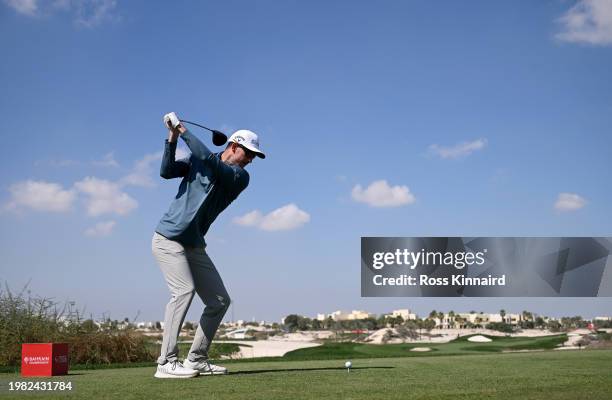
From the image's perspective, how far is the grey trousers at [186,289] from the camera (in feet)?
23.5

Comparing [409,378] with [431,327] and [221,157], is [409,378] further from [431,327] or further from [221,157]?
[431,327]

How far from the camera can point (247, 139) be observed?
7.42 m

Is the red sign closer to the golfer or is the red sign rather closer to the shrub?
the golfer

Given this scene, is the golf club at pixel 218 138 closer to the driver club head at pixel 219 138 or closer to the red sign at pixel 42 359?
the driver club head at pixel 219 138

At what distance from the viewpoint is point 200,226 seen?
7414mm

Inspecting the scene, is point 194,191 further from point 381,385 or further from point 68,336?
point 68,336

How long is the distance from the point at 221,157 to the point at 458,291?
1975 centimetres

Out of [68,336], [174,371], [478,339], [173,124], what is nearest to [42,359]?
[174,371]

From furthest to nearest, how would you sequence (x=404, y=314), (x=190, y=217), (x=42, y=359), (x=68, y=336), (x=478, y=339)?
(x=404, y=314) < (x=478, y=339) < (x=68, y=336) < (x=42, y=359) < (x=190, y=217)

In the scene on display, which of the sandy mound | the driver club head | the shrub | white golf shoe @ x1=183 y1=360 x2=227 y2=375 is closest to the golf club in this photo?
the driver club head

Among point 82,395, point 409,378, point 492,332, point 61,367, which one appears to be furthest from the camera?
point 492,332

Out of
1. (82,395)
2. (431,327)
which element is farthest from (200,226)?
(431,327)

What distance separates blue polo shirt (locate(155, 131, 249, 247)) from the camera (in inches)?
280

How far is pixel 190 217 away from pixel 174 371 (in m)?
1.57
